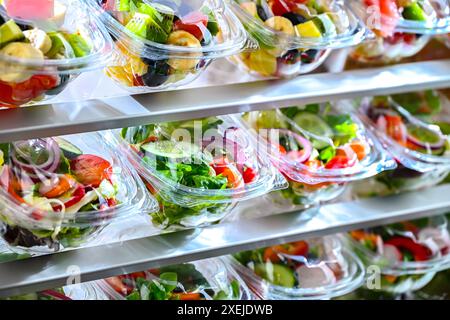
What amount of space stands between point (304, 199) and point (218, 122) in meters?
0.33

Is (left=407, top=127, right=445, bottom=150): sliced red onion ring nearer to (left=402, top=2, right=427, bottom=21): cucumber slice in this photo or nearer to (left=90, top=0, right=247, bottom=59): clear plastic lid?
(left=402, top=2, right=427, bottom=21): cucumber slice

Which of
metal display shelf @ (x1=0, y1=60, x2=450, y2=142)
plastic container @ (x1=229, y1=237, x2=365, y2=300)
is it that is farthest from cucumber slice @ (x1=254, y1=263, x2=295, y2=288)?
metal display shelf @ (x1=0, y1=60, x2=450, y2=142)

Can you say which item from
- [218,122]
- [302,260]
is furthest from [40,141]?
[302,260]

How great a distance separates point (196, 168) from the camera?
5.86ft

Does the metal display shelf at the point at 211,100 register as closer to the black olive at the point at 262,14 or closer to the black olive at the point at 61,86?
the black olive at the point at 61,86

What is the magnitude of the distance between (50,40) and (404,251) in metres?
1.29

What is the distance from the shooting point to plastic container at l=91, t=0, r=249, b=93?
1.63 metres

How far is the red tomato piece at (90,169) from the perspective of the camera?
5.49ft

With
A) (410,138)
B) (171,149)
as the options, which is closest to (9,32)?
(171,149)

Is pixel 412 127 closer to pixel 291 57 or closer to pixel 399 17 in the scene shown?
pixel 399 17

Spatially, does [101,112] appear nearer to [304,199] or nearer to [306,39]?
[306,39]
